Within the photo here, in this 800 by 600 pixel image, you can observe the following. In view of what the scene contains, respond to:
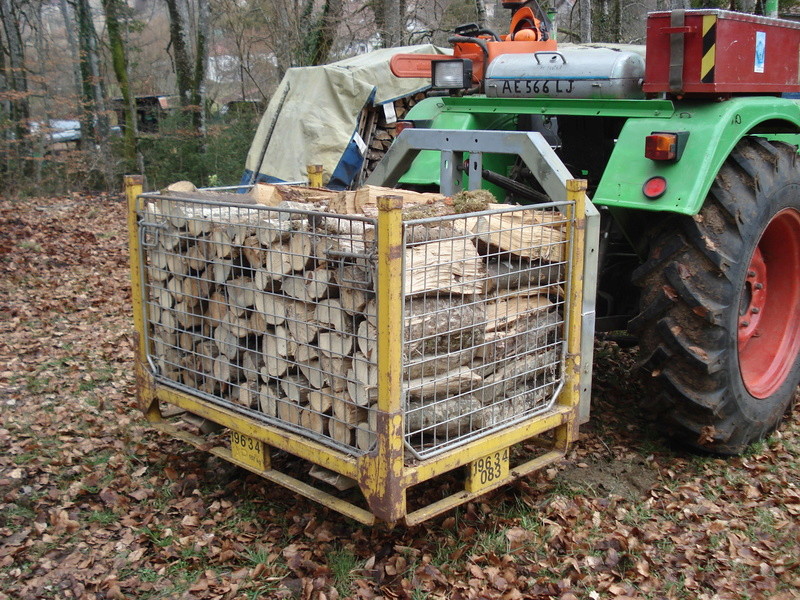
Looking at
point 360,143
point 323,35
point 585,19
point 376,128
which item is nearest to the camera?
point 360,143

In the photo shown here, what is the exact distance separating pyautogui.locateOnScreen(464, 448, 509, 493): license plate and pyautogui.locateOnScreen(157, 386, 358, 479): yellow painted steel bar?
1.71 ft

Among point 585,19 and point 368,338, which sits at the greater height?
point 585,19

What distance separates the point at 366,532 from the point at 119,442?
1769 millimetres

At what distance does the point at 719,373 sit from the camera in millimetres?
3721

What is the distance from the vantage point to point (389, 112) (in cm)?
1055

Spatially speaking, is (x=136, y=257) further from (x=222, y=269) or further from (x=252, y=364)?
(x=252, y=364)

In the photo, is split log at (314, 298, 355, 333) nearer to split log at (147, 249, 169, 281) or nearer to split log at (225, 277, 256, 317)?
split log at (225, 277, 256, 317)

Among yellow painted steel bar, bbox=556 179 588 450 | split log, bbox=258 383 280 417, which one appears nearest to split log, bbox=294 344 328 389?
split log, bbox=258 383 280 417

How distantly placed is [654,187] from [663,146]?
19cm

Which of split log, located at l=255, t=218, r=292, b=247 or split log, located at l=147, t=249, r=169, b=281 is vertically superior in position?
split log, located at l=255, t=218, r=292, b=247

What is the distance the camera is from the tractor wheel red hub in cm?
425

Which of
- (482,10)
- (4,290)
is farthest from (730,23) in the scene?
(482,10)

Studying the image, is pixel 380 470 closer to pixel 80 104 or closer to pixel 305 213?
pixel 305 213

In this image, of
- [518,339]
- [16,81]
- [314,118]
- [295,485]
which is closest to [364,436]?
[295,485]
